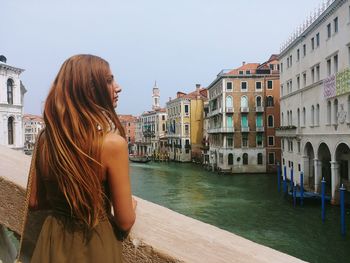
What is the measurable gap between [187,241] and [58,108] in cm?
56

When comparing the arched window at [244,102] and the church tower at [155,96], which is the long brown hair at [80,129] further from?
the church tower at [155,96]

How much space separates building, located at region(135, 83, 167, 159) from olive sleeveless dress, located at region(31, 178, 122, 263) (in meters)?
58.6

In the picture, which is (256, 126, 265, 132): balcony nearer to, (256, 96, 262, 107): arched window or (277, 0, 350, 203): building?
(256, 96, 262, 107): arched window

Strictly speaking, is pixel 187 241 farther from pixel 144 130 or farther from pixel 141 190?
pixel 144 130

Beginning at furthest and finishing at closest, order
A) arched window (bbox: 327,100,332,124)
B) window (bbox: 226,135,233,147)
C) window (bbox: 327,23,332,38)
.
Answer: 1. window (bbox: 226,135,233,147)
2. arched window (bbox: 327,100,332,124)
3. window (bbox: 327,23,332,38)

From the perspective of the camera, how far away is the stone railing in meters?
1.10

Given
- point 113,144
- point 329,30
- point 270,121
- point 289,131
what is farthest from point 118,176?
point 270,121

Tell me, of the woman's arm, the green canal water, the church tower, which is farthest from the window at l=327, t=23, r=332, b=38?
the church tower

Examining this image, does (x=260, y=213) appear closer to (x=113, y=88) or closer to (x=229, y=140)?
(x=113, y=88)

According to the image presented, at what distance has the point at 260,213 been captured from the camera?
17.3 metres

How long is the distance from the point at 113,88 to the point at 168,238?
0.51 metres

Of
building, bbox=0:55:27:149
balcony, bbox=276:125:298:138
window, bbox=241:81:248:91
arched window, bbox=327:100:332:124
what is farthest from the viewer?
window, bbox=241:81:248:91

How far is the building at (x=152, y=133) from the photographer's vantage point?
65.4m

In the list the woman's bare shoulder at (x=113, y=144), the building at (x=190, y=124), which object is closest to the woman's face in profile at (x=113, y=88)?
→ the woman's bare shoulder at (x=113, y=144)
